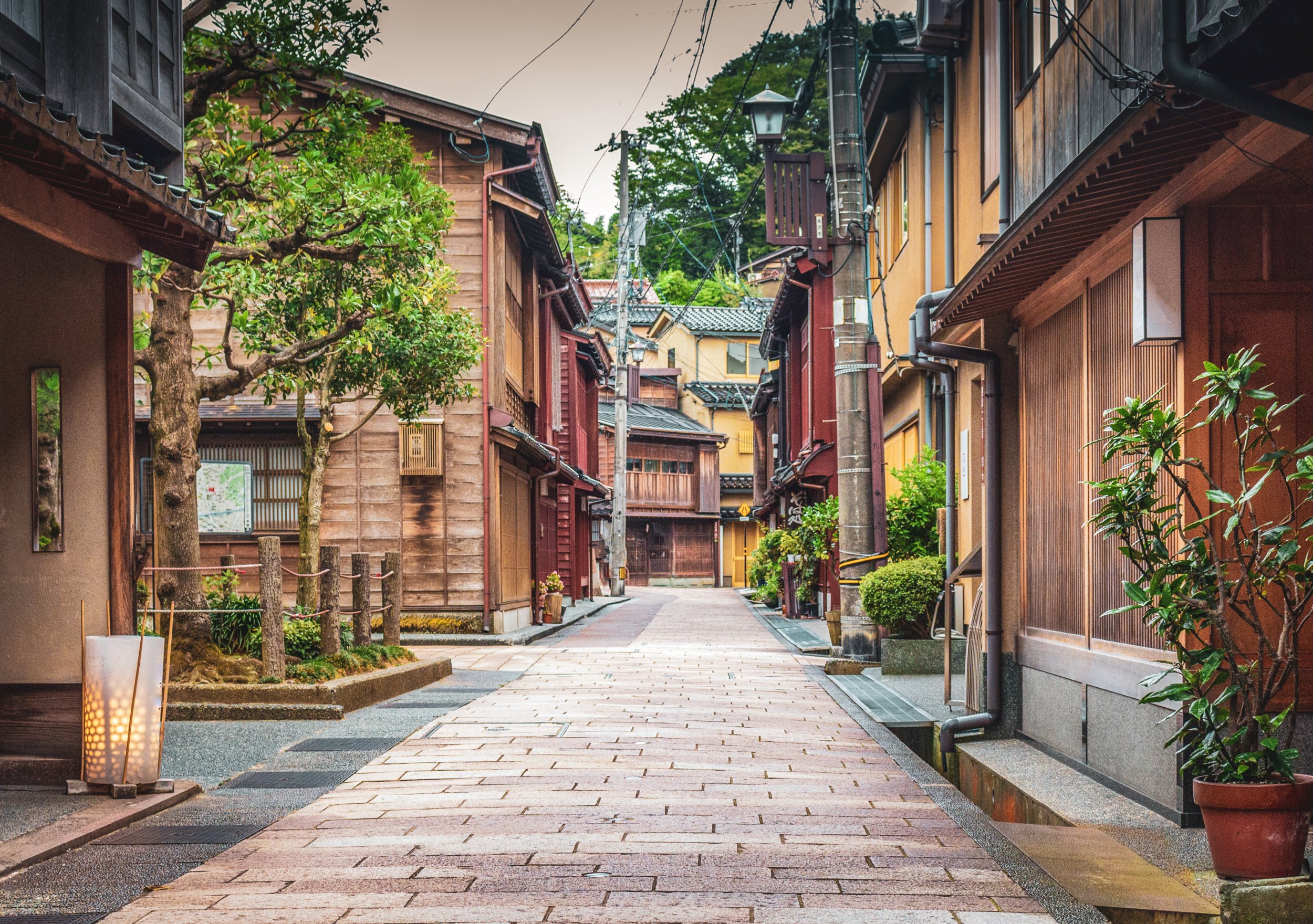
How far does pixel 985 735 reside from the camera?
10516mm

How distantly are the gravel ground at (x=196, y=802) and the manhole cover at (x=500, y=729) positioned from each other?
1.03 ft

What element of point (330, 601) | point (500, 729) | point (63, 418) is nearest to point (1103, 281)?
point (500, 729)

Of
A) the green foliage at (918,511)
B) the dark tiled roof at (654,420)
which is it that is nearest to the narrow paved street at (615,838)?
the green foliage at (918,511)

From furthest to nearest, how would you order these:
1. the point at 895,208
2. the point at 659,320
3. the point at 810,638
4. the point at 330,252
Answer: the point at 659,320 < the point at 810,638 < the point at 895,208 < the point at 330,252

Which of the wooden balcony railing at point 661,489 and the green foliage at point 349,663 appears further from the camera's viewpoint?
the wooden balcony railing at point 661,489

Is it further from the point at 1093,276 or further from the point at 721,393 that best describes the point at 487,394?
the point at 721,393

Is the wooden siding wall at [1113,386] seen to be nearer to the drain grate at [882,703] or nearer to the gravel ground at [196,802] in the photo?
the drain grate at [882,703]

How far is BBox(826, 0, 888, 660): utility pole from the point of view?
50.6ft

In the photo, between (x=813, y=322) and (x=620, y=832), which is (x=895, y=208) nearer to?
(x=813, y=322)

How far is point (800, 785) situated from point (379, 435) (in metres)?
15.3

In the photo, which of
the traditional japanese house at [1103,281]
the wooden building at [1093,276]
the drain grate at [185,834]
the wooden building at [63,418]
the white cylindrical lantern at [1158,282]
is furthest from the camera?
the wooden building at [63,418]

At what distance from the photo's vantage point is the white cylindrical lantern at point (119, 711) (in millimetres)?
7957

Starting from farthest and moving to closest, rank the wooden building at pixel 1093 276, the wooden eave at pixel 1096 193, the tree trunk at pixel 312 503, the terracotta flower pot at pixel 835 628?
the terracotta flower pot at pixel 835 628
the tree trunk at pixel 312 503
the wooden building at pixel 1093 276
the wooden eave at pixel 1096 193

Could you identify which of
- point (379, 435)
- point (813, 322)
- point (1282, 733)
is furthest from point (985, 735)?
point (813, 322)
